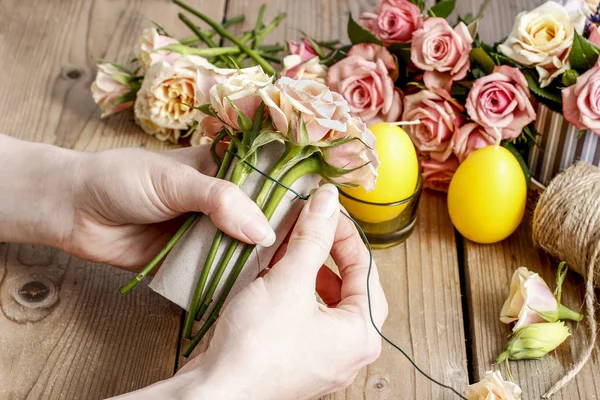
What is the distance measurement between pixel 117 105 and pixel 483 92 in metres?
0.58

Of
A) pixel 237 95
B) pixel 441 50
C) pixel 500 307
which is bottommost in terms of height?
pixel 500 307

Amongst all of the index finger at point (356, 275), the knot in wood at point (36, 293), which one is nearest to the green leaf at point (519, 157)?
the index finger at point (356, 275)

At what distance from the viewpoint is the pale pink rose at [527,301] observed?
105 centimetres

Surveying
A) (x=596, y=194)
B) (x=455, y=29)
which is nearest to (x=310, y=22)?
(x=455, y=29)

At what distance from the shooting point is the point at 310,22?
5.27 feet

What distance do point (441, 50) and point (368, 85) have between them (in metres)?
0.12

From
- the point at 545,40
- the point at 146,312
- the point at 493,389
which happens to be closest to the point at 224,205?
the point at 146,312

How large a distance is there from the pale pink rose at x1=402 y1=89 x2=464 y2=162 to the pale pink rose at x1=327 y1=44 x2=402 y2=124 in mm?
31

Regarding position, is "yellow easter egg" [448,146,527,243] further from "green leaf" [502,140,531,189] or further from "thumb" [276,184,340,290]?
"thumb" [276,184,340,290]

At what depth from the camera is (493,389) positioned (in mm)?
951

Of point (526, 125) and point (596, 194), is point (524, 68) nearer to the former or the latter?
point (526, 125)

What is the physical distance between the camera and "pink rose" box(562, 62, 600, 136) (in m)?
1.14

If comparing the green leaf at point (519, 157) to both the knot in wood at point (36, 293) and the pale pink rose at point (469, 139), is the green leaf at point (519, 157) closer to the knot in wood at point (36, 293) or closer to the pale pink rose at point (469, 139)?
the pale pink rose at point (469, 139)

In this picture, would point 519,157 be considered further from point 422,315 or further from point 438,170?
point 422,315
